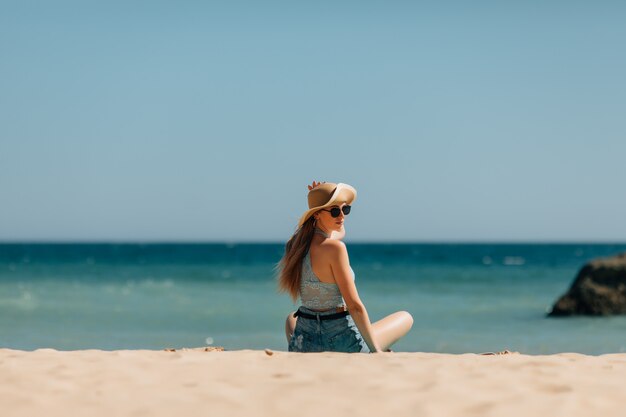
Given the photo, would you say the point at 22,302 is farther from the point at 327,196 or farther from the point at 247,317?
the point at 327,196

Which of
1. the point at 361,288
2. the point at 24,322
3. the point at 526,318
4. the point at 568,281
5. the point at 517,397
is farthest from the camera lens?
the point at 568,281

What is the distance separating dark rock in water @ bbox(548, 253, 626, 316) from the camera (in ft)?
55.3

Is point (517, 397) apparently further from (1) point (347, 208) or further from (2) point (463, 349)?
(2) point (463, 349)

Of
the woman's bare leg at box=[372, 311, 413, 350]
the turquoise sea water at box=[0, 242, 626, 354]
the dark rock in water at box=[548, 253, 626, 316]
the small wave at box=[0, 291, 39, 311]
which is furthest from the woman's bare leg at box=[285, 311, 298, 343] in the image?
the small wave at box=[0, 291, 39, 311]

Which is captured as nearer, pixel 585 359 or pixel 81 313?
pixel 585 359

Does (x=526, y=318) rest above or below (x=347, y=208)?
below

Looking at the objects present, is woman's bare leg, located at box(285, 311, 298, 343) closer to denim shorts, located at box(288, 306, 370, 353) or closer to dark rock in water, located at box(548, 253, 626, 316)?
denim shorts, located at box(288, 306, 370, 353)

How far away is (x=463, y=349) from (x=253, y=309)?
7509 millimetres

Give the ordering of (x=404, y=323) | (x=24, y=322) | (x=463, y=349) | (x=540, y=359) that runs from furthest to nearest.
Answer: (x=24, y=322), (x=463, y=349), (x=404, y=323), (x=540, y=359)

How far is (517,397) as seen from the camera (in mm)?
4633

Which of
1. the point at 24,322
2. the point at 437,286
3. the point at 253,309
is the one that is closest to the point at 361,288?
the point at 437,286

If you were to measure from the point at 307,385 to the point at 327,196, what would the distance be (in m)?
1.62

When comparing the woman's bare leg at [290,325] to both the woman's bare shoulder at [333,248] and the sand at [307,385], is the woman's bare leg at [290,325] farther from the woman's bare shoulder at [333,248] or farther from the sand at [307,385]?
the woman's bare shoulder at [333,248]

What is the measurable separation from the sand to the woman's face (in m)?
0.92
